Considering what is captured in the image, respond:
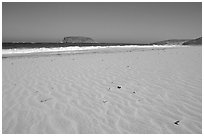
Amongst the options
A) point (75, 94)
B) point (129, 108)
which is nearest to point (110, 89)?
point (75, 94)

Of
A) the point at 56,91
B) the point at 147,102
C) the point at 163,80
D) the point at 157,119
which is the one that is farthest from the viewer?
the point at 163,80

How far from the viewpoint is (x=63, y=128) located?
3.86m

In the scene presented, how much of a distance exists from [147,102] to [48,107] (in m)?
2.54

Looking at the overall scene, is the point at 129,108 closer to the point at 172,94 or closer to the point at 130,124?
the point at 130,124

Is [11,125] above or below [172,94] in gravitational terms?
below

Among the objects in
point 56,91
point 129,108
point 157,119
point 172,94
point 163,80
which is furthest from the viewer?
point 163,80

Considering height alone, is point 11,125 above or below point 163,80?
below

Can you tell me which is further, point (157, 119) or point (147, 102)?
point (147, 102)

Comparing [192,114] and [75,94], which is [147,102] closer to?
[192,114]

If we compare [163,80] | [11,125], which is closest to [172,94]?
[163,80]

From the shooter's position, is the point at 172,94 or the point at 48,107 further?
the point at 172,94

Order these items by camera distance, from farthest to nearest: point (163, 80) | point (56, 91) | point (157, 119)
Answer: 1. point (163, 80)
2. point (56, 91)
3. point (157, 119)

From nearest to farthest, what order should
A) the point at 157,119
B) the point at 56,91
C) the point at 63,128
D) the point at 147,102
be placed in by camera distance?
the point at 63,128 < the point at 157,119 < the point at 147,102 < the point at 56,91

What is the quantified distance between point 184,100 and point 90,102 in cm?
250
